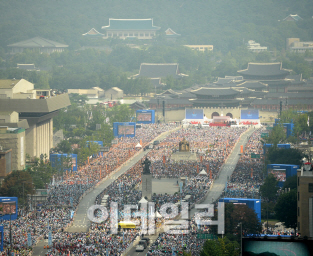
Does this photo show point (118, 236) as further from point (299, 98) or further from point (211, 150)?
point (299, 98)

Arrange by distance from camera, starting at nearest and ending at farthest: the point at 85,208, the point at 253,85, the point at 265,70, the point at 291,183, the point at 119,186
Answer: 1. the point at 85,208
2. the point at 291,183
3. the point at 119,186
4. the point at 253,85
5. the point at 265,70

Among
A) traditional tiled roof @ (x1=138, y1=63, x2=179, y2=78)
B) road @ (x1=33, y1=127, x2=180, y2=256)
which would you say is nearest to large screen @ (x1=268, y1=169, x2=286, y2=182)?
road @ (x1=33, y1=127, x2=180, y2=256)

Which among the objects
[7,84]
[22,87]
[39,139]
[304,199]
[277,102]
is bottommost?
[304,199]

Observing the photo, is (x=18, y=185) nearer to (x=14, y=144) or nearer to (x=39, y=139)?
(x=14, y=144)

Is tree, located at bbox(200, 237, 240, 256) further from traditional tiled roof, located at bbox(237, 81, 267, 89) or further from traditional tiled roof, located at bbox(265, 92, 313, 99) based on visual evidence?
traditional tiled roof, located at bbox(237, 81, 267, 89)

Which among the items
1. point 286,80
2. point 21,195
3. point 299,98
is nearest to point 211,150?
point 21,195

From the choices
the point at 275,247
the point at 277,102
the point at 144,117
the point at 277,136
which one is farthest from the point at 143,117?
the point at 275,247
